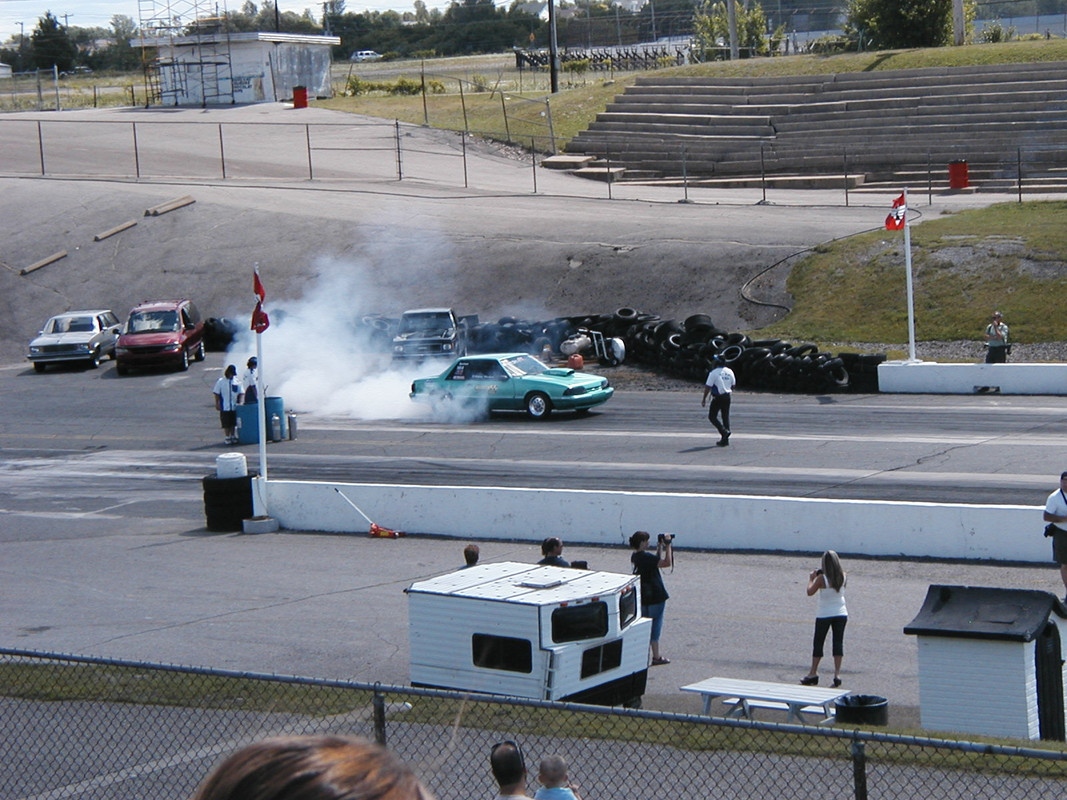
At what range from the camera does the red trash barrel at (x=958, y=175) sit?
134ft

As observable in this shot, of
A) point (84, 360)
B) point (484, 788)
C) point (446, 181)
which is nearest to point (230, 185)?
point (446, 181)

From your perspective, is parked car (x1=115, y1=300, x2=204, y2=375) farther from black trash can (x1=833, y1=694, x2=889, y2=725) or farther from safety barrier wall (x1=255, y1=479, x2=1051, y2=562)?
black trash can (x1=833, y1=694, x2=889, y2=725)

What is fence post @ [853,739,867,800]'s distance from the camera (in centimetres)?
483

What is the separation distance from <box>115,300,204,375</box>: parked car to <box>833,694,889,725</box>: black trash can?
25.8 metres

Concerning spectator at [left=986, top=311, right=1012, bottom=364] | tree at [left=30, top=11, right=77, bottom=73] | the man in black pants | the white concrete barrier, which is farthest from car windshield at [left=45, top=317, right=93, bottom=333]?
tree at [left=30, top=11, right=77, bottom=73]

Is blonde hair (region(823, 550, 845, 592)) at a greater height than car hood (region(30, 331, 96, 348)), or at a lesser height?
greater

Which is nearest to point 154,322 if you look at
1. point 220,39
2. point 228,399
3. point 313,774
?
point 228,399

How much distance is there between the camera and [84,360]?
109 feet

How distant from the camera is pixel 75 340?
108 ft

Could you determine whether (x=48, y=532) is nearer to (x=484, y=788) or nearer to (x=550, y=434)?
(x=550, y=434)

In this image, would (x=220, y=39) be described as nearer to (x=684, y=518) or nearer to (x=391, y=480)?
(x=391, y=480)

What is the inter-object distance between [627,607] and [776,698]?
1.51 m

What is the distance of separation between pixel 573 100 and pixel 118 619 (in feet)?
159

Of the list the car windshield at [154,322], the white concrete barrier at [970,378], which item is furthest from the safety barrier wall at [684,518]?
the car windshield at [154,322]
